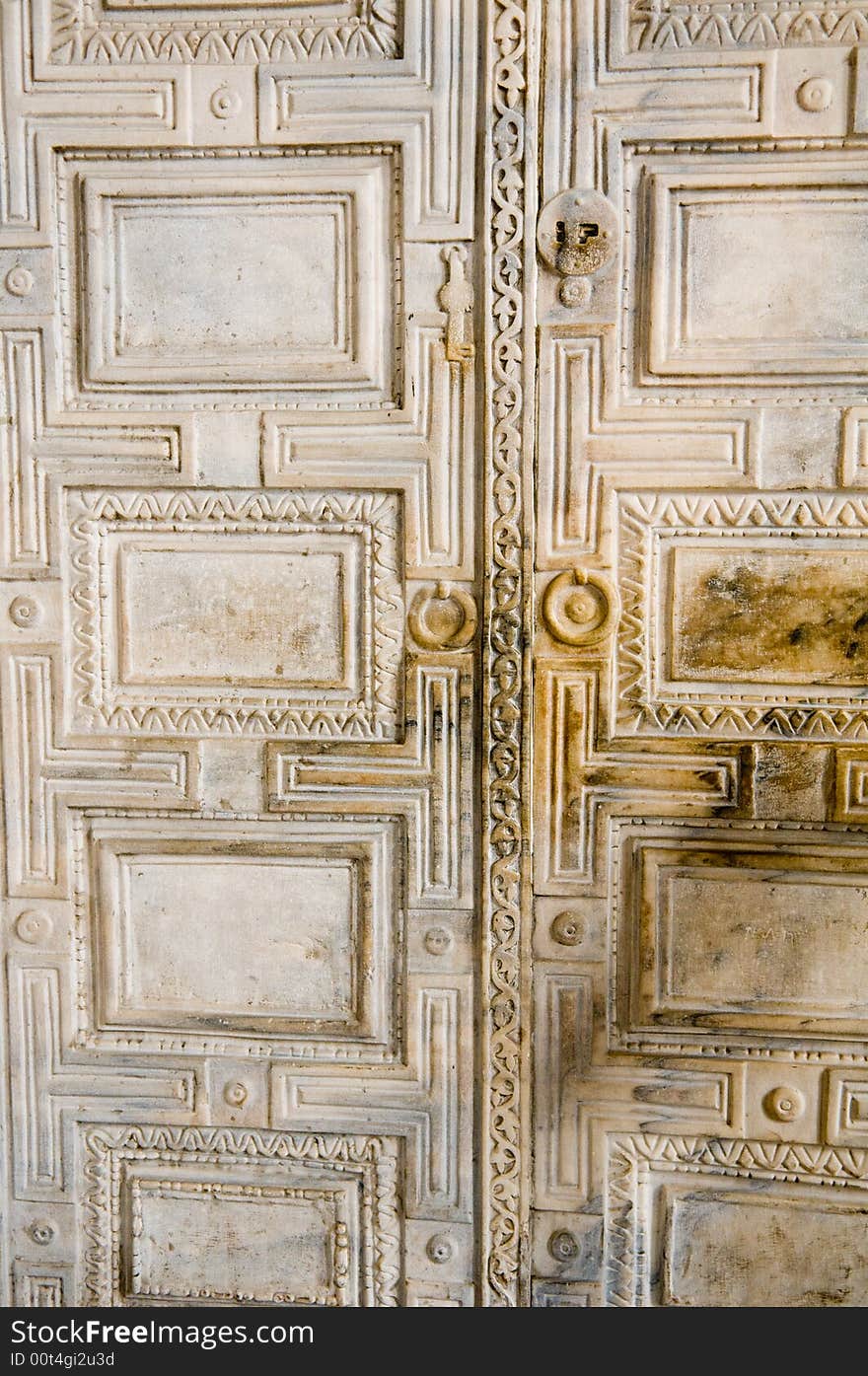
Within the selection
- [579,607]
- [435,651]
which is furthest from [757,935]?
[435,651]

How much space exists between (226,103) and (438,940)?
2065mm

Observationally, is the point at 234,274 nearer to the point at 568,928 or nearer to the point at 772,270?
the point at 772,270

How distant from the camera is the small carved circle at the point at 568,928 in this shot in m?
2.27

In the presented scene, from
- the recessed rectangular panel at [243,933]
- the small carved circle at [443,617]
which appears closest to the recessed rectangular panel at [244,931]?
the recessed rectangular panel at [243,933]

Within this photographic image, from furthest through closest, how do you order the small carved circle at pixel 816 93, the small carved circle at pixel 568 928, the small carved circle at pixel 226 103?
1. the small carved circle at pixel 568 928
2. the small carved circle at pixel 226 103
3. the small carved circle at pixel 816 93

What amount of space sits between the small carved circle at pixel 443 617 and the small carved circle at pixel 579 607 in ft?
0.61

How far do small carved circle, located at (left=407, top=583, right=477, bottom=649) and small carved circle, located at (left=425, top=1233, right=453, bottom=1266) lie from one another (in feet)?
4.92

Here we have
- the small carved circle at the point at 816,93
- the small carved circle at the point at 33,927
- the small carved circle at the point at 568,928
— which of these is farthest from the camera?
the small carved circle at the point at 33,927

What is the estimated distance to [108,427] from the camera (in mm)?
2271

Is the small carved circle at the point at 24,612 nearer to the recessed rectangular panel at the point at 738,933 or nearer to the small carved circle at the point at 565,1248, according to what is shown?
the recessed rectangular panel at the point at 738,933

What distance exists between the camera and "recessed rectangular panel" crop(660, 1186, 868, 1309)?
7.49 ft

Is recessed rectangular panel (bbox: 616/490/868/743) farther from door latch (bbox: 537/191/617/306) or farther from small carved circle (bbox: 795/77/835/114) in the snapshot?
small carved circle (bbox: 795/77/835/114)

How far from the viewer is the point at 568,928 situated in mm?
2271

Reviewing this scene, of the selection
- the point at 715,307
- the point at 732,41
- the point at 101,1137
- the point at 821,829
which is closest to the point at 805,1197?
the point at 821,829
